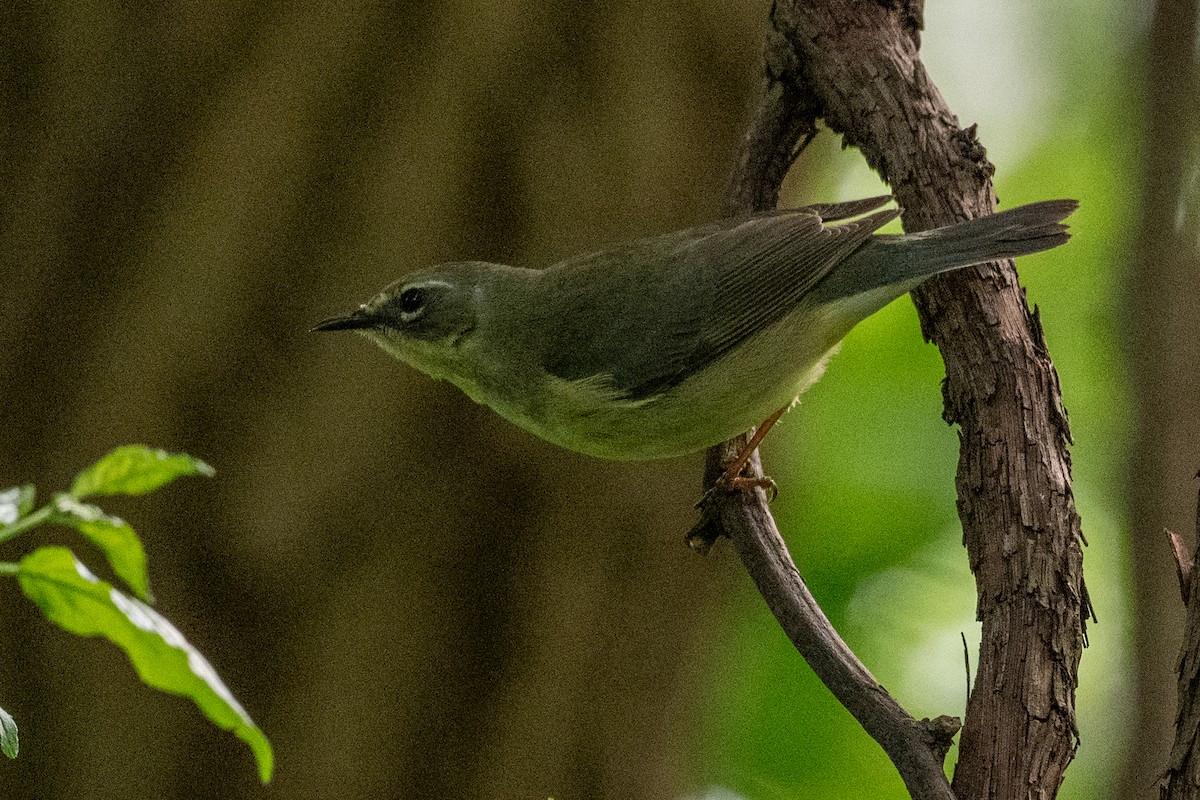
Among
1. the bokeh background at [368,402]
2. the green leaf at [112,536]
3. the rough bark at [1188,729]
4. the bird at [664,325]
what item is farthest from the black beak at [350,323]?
the green leaf at [112,536]

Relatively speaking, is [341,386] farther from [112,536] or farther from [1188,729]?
[112,536]

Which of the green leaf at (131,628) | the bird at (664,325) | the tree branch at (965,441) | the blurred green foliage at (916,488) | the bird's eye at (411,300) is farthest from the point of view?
the blurred green foliage at (916,488)

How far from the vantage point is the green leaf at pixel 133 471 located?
1.04 meters

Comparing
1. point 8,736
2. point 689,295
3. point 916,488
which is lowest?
point 8,736

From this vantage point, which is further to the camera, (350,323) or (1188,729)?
(350,323)

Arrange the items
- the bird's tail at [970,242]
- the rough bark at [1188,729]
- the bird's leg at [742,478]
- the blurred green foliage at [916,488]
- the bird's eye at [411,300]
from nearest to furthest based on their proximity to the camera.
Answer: the rough bark at [1188,729] → the bird's tail at [970,242] → the bird's leg at [742,478] → the bird's eye at [411,300] → the blurred green foliage at [916,488]

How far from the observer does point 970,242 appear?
3059 mm

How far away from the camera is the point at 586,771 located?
429 cm

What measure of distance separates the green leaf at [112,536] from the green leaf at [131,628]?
2cm

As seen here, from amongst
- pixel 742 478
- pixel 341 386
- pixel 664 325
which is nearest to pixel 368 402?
pixel 341 386

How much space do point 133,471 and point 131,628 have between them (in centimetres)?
17

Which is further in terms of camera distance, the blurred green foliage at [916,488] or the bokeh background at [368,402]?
the blurred green foliage at [916,488]

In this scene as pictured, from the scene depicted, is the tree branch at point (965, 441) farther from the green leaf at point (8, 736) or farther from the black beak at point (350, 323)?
the green leaf at point (8, 736)

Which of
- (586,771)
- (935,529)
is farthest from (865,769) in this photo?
(586,771)
